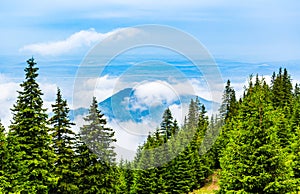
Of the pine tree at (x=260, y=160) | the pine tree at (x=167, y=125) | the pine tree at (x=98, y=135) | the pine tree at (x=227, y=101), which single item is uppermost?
the pine tree at (x=227, y=101)

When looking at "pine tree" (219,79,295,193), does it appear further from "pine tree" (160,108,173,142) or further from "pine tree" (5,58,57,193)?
"pine tree" (160,108,173,142)

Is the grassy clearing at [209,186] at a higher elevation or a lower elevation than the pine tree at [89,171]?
higher

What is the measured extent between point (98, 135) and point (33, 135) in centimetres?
645

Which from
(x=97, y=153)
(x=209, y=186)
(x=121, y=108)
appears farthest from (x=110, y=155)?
(x=209, y=186)

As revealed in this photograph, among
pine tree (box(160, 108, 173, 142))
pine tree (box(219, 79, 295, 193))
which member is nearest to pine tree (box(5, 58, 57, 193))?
pine tree (box(219, 79, 295, 193))

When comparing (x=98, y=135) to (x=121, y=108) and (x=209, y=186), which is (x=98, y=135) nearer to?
(x=121, y=108)

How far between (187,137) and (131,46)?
3759 cm

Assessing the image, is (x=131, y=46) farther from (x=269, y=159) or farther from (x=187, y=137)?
(x=187, y=137)

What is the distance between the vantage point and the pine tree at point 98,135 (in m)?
40.1

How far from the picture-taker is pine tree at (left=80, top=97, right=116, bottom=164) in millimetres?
40094

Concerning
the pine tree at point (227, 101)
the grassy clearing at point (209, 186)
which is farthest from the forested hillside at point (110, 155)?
the pine tree at point (227, 101)

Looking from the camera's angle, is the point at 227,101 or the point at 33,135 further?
the point at 227,101

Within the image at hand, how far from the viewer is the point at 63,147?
128 feet

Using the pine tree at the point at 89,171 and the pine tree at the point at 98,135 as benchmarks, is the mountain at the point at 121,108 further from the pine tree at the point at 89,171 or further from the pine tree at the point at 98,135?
the pine tree at the point at 89,171
